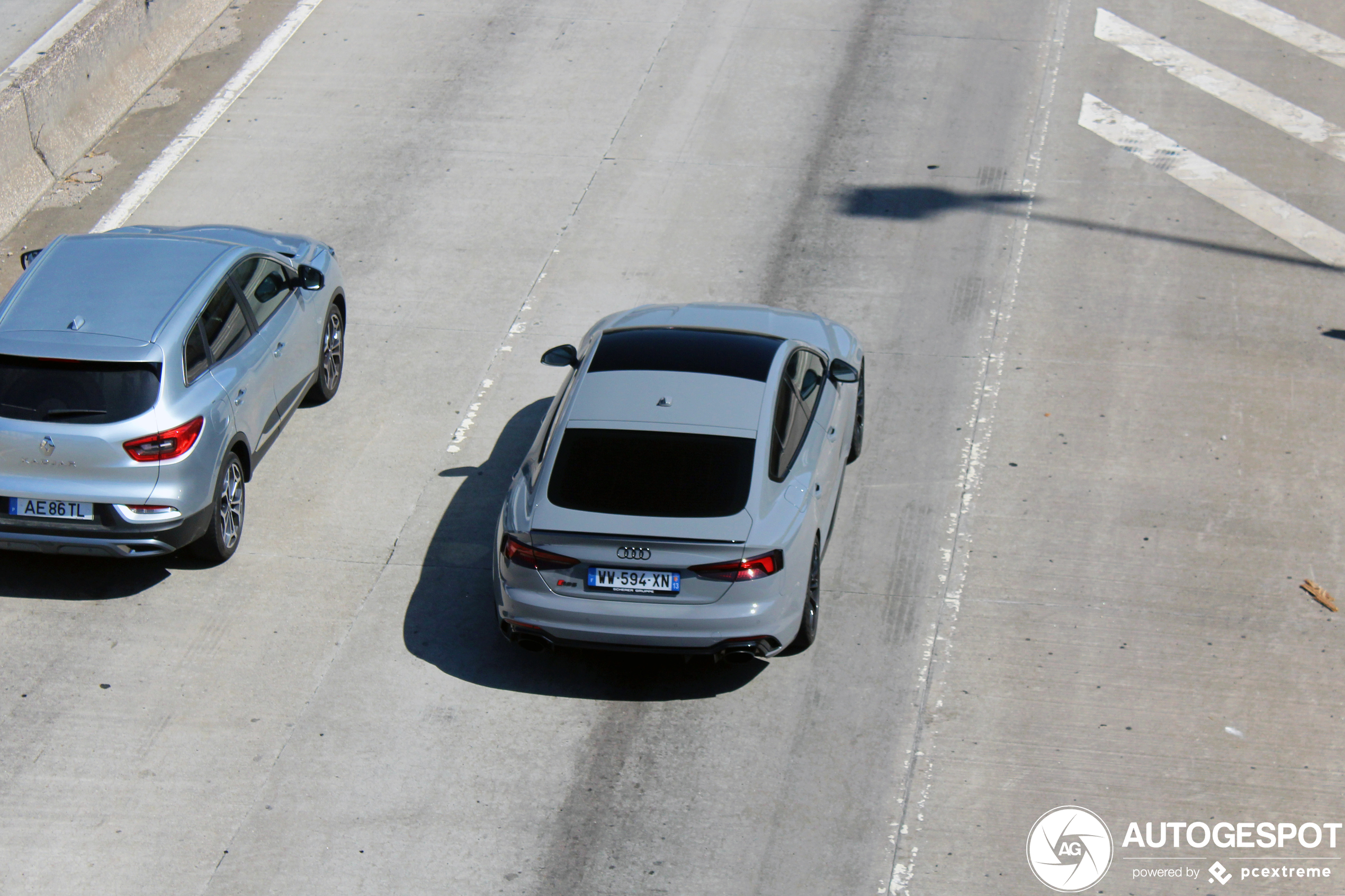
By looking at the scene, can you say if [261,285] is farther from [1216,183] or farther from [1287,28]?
[1287,28]

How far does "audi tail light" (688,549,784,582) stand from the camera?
25.6 feet

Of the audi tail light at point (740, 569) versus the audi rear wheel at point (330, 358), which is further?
the audi rear wheel at point (330, 358)

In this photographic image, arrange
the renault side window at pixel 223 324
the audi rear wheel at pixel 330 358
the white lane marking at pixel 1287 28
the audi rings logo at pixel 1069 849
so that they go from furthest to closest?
1. the white lane marking at pixel 1287 28
2. the audi rear wheel at pixel 330 358
3. the renault side window at pixel 223 324
4. the audi rings logo at pixel 1069 849

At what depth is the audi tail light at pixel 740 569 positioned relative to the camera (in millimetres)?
7805

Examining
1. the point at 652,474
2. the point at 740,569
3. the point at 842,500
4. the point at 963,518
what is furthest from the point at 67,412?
the point at 963,518

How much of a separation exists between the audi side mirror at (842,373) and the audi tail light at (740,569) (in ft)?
6.35

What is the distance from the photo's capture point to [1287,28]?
17.0m

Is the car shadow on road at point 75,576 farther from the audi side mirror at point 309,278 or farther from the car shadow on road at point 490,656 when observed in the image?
the audi side mirror at point 309,278

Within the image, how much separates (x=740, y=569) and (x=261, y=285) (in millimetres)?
4413

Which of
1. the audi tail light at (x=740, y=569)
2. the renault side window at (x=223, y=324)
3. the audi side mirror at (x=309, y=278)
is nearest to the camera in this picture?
the audi tail light at (x=740, y=569)

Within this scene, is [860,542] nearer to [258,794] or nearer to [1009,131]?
[258,794]

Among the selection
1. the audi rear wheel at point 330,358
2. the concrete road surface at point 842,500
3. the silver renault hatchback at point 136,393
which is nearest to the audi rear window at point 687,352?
the concrete road surface at point 842,500

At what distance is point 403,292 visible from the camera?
40.8ft

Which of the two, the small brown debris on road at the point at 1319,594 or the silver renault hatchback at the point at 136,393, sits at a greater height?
the silver renault hatchback at the point at 136,393
